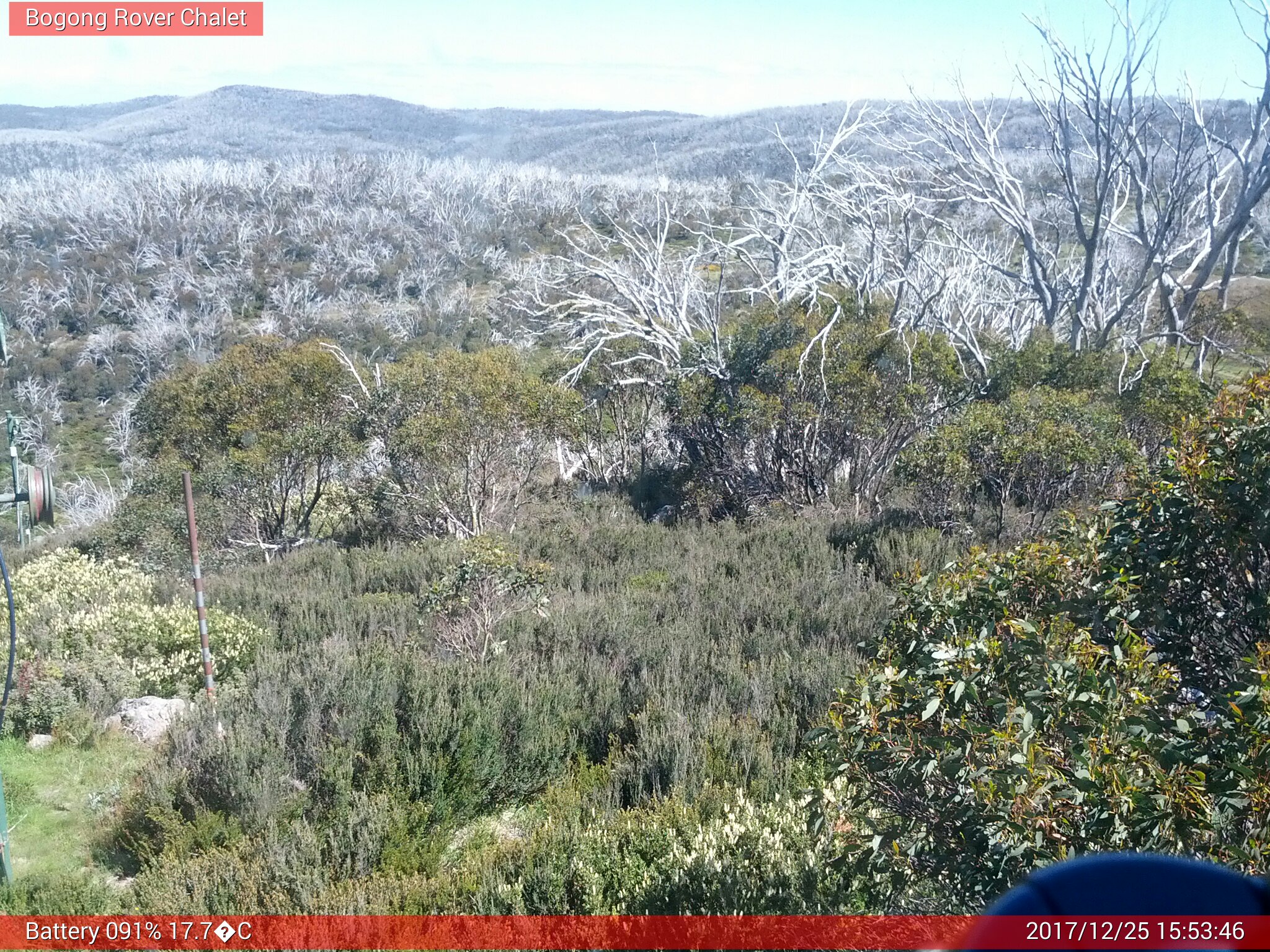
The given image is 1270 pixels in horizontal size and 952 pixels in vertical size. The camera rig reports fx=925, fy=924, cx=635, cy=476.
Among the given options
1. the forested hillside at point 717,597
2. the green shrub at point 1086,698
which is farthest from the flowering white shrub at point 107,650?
the green shrub at point 1086,698

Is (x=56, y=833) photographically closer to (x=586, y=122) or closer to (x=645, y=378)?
(x=645, y=378)

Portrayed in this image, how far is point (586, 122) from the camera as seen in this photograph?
408ft

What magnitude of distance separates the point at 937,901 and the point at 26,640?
741cm

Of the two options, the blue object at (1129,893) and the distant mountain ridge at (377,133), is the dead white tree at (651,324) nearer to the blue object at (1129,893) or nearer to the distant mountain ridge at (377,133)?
the blue object at (1129,893)

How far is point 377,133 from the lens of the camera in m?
114

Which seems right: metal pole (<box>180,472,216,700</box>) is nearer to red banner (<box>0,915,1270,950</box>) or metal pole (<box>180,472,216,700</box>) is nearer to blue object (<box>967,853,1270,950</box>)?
red banner (<box>0,915,1270,950</box>)

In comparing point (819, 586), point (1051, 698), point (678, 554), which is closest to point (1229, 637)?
point (1051, 698)

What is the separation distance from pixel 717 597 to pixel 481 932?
522 cm

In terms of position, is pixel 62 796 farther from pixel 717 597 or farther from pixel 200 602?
pixel 717 597

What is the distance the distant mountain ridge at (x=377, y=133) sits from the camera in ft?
280

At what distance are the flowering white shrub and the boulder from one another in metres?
0.19

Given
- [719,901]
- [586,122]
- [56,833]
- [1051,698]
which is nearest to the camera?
[1051,698]

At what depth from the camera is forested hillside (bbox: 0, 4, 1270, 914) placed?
286 cm

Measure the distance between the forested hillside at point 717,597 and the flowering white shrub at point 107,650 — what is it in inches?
1.6
